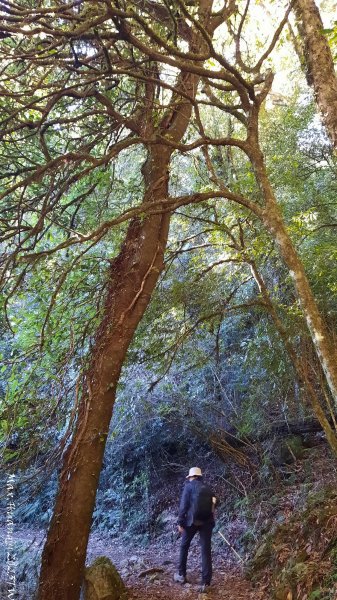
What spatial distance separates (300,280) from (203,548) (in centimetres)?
406

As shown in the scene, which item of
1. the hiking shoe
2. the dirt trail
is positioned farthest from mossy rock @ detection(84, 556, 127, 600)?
the hiking shoe

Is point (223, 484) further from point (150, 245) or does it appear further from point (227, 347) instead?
point (150, 245)

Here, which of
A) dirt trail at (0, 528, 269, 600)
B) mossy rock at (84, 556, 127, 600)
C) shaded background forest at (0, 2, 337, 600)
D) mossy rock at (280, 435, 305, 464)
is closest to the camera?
shaded background forest at (0, 2, 337, 600)

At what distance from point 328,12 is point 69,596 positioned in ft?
35.2

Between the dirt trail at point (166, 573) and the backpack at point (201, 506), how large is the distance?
823 millimetres

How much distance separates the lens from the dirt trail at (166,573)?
18.8 feet

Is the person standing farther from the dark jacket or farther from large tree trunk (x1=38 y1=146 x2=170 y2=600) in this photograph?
large tree trunk (x1=38 y1=146 x2=170 y2=600)

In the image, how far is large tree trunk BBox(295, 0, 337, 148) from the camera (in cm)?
422

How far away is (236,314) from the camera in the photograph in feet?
28.7

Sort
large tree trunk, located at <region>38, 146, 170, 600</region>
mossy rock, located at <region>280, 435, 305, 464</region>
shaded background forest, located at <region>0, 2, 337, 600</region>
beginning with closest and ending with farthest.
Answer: large tree trunk, located at <region>38, 146, 170, 600</region>, shaded background forest, located at <region>0, 2, 337, 600</region>, mossy rock, located at <region>280, 435, 305, 464</region>

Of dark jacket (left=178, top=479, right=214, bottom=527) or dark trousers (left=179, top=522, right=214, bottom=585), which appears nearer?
dark trousers (left=179, top=522, right=214, bottom=585)

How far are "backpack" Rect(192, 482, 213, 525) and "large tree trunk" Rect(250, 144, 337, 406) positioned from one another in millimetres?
3323

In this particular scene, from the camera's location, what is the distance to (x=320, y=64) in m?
4.37

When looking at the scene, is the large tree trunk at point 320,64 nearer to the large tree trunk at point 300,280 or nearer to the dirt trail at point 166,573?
the large tree trunk at point 300,280
